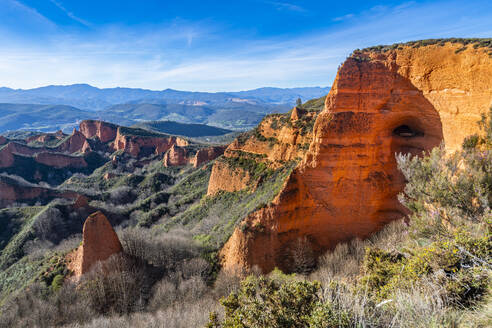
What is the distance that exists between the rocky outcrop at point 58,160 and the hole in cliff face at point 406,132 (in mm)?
102743

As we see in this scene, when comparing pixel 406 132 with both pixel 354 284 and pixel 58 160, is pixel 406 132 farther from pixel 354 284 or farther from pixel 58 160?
pixel 58 160

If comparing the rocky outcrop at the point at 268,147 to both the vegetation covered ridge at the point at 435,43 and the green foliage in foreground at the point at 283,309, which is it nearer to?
the vegetation covered ridge at the point at 435,43

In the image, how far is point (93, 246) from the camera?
70.9ft

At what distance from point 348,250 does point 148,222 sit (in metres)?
36.2

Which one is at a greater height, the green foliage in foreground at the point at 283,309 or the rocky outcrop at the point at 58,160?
the green foliage in foreground at the point at 283,309

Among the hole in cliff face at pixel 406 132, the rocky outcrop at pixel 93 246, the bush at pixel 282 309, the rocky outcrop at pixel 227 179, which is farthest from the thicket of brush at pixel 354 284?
the rocky outcrop at pixel 227 179

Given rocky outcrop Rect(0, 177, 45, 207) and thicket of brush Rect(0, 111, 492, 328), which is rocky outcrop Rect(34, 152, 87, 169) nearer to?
rocky outcrop Rect(0, 177, 45, 207)

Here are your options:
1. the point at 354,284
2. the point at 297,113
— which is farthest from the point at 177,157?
the point at 354,284

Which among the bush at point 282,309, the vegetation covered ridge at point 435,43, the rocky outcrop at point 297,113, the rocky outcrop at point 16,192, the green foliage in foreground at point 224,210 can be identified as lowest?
the rocky outcrop at point 16,192

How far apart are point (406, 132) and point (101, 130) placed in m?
124

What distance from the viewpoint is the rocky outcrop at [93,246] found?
69.8ft

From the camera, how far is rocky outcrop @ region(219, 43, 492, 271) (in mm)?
17297

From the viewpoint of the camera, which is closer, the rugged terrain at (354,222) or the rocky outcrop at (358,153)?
the rugged terrain at (354,222)

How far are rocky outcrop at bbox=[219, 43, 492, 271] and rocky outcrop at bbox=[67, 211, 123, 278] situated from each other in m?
10.3
